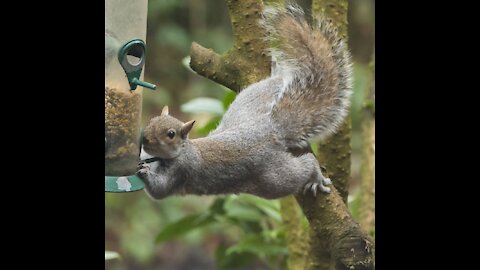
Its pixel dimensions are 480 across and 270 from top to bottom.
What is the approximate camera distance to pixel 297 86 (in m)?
1.85

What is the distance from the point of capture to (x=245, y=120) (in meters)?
1.82

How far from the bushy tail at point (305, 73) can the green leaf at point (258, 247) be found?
440 mm

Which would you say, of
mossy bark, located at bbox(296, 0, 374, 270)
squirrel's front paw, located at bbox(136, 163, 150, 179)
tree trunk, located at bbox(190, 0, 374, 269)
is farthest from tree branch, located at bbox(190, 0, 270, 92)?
squirrel's front paw, located at bbox(136, 163, 150, 179)

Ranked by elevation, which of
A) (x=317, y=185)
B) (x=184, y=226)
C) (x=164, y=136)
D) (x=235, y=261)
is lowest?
(x=235, y=261)

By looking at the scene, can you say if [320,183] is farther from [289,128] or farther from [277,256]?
[277,256]

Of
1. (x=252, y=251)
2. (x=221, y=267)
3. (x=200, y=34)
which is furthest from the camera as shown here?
(x=200, y=34)

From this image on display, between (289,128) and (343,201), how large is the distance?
0.94 ft

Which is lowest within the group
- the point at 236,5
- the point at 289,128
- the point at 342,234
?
the point at 342,234

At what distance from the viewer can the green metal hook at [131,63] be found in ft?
5.23

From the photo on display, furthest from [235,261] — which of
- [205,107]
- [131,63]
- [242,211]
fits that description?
[131,63]

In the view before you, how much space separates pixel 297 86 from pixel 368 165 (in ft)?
1.94

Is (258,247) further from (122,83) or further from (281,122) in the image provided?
(122,83)

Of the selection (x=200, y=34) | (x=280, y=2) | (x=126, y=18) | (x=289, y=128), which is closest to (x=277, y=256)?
(x=289, y=128)

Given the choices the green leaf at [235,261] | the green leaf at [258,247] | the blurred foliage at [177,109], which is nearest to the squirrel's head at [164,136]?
the green leaf at [258,247]
